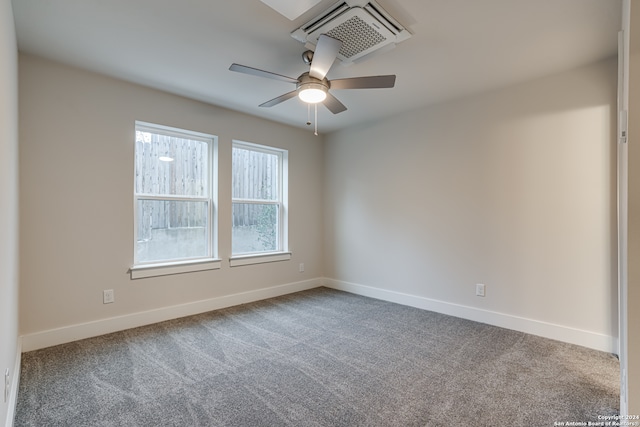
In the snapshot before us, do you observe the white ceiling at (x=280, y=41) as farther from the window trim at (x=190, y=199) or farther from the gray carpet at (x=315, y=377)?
the gray carpet at (x=315, y=377)

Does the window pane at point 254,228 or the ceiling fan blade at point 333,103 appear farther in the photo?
the window pane at point 254,228

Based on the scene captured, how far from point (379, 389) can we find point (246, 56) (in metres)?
2.73

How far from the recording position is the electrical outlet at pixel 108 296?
9.64 feet

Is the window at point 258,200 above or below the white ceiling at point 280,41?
below

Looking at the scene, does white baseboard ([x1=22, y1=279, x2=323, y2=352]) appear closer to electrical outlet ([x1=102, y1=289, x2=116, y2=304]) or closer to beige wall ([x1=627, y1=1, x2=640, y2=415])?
electrical outlet ([x1=102, y1=289, x2=116, y2=304])

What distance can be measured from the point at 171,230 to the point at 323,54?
8.45 ft

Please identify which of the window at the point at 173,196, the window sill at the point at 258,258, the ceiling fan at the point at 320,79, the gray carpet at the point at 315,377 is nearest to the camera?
the gray carpet at the point at 315,377

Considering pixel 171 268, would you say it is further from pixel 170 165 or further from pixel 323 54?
pixel 323 54

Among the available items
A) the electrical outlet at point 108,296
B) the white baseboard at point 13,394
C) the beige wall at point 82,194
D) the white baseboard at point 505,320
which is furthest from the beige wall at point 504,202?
the white baseboard at point 13,394

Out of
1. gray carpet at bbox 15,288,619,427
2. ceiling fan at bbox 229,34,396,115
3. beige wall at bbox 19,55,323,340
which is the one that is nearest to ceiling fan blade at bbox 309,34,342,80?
ceiling fan at bbox 229,34,396,115

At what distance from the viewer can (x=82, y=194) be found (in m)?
2.83

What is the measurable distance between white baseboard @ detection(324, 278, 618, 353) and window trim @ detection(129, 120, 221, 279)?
2.12 meters

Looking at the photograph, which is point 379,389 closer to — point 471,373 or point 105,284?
point 471,373

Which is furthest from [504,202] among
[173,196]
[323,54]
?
[173,196]
